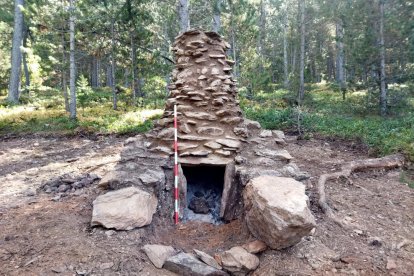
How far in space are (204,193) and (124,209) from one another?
8.34 feet

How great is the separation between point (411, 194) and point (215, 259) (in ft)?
13.9

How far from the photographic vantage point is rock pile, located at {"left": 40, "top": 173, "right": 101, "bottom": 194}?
5.57 m

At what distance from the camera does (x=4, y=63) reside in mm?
28234

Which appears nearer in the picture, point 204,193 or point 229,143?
point 229,143

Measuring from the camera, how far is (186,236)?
4797 millimetres

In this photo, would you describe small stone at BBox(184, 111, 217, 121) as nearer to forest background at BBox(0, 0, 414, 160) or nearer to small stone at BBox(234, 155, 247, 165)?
small stone at BBox(234, 155, 247, 165)

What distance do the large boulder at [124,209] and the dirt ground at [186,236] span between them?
0.11m

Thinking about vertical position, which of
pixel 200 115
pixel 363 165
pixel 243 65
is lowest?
pixel 363 165

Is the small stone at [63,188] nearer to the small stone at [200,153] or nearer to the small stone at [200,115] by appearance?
the small stone at [200,153]

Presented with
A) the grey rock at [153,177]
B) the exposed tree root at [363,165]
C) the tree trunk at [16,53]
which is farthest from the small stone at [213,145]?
the tree trunk at [16,53]

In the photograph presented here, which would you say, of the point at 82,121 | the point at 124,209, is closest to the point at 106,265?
the point at 124,209

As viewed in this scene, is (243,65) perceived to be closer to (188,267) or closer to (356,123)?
(356,123)

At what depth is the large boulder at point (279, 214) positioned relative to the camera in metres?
3.81

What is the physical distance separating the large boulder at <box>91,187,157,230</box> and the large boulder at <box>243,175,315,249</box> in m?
1.47
